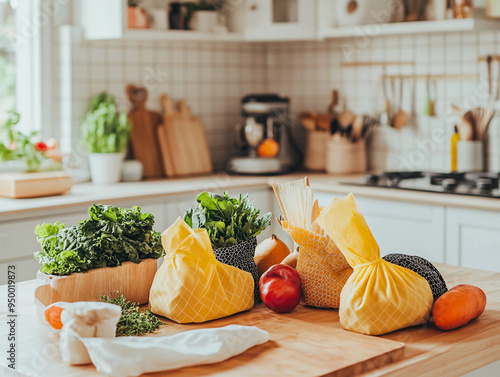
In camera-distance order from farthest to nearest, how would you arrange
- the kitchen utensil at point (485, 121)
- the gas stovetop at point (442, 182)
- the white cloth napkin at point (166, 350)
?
the kitchen utensil at point (485, 121) < the gas stovetop at point (442, 182) < the white cloth napkin at point (166, 350)

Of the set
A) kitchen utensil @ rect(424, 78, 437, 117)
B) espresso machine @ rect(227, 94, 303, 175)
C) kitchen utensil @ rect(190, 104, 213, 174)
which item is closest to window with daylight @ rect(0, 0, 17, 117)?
kitchen utensil @ rect(190, 104, 213, 174)

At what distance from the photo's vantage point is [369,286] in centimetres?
127

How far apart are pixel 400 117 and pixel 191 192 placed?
120 cm

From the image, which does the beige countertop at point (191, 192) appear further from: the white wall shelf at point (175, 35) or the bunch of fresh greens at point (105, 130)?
the white wall shelf at point (175, 35)

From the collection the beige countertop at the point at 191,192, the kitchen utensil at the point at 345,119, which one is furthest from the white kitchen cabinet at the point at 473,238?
the kitchen utensil at the point at 345,119

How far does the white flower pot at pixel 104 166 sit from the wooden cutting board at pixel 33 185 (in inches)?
16.3

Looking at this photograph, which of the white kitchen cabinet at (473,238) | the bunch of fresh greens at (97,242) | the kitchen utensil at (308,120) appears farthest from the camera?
the kitchen utensil at (308,120)

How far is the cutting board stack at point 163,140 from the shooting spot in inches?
153

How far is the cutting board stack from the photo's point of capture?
3.88 metres

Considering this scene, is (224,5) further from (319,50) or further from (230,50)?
(319,50)

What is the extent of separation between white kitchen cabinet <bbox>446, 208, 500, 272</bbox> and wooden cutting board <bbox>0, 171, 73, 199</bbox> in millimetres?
1593

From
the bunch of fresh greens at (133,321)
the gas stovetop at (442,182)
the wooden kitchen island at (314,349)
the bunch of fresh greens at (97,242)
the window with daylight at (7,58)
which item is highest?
the window with daylight at (7,58)

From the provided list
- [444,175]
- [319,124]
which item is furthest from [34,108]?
[444,175]

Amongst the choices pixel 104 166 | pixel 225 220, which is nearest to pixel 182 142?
pixel 104 166
